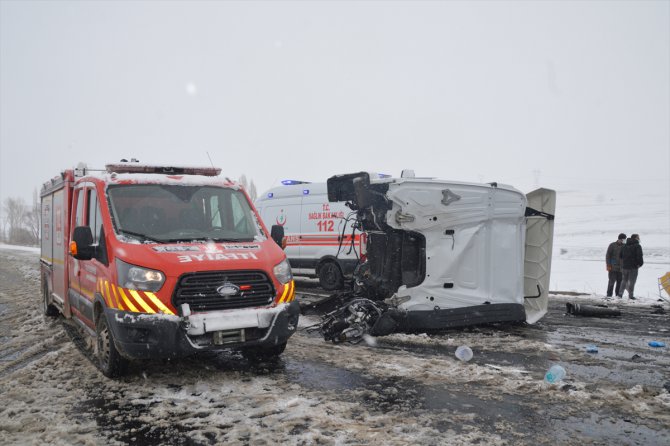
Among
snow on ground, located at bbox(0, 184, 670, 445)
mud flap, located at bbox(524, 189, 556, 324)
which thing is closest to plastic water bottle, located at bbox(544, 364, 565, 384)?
snow on ground, located at bbox(0, 184, 670, 445)

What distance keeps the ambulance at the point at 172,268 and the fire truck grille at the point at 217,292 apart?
0.01 meters

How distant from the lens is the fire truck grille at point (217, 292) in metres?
5.11

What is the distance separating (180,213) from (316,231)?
266 inches

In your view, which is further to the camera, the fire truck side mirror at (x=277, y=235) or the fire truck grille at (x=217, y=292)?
the fire truck side mirror at (x=277, y=235)

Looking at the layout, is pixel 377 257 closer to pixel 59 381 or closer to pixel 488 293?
pixel 488 293

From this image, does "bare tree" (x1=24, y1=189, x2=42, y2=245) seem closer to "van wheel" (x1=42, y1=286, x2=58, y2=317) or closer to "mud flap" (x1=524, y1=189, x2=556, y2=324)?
"van wheel" (x1=42, y1=286, x2=58, y2=317)

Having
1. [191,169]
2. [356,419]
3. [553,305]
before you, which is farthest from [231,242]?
[553,305]

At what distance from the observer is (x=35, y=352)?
6734 millimetres

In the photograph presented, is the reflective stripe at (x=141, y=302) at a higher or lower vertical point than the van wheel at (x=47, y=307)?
higher

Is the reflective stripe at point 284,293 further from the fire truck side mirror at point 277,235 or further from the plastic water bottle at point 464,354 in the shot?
the plastic water bottle at point 464,354

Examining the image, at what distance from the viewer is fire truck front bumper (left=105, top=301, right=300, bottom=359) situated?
16.3 feet

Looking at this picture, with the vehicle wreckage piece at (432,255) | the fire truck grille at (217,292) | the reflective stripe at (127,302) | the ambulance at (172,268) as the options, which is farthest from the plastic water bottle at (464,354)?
the reflective stripe at (127,302)

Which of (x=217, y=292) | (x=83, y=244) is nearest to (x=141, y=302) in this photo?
(x=217, y=292)

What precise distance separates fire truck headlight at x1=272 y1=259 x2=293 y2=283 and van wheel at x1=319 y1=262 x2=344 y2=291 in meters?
6.38
